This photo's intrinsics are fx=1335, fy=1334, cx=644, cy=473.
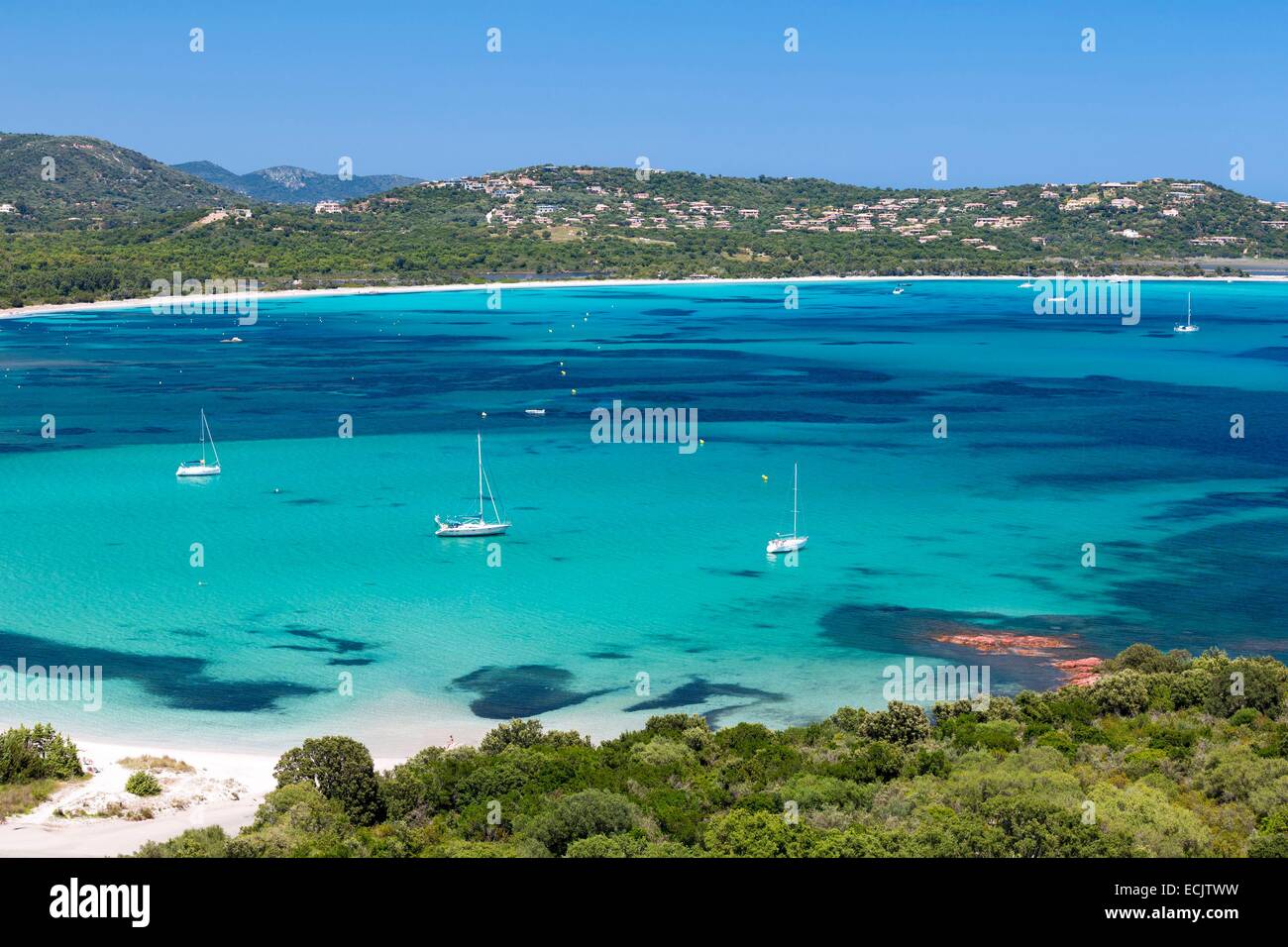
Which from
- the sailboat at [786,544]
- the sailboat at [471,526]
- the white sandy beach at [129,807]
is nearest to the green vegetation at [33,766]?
the white sandy beach at [129,807]

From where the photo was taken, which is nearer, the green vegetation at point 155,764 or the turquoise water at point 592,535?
the green vegetation at point 155,764

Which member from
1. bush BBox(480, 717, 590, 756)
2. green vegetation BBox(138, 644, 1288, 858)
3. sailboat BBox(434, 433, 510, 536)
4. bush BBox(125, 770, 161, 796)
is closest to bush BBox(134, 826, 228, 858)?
green vegetation BBox(138, 644, 1288, 858)

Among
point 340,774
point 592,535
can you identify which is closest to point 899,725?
point 340,774

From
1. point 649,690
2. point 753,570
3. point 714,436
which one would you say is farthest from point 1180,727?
point 714,436

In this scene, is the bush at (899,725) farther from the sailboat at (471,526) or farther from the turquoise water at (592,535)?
the sailboat at (471,526)

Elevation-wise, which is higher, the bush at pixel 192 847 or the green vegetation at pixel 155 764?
the bush at pixel 192 847

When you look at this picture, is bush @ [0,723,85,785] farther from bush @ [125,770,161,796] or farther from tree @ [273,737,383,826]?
tree @ [273,737,383,826]
